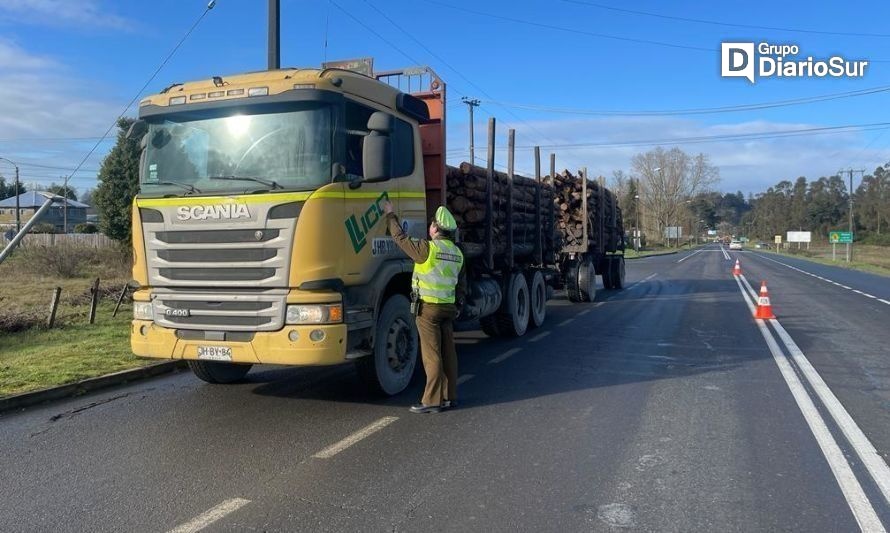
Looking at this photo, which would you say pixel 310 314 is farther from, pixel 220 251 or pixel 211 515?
pixel 211 515

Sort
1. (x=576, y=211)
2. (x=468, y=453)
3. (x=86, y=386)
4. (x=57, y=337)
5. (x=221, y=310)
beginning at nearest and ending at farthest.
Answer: (x=468, y=453) → (x=221, y=310) → (x=86, y=386) → (x=57, y=337) → (x=576, y=211)

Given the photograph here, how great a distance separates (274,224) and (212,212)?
62 cm

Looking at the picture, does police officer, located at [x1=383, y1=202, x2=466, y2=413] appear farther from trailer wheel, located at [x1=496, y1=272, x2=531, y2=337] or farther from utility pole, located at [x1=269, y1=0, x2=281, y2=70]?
→ utility pole, located at [x1=269, y1=0, x2=281, y2=70]

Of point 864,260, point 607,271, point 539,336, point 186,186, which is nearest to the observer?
point 186,186

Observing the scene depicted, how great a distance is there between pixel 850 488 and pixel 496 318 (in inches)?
261

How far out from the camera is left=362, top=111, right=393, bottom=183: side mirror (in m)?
6.04

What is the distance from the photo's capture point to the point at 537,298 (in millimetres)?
12219

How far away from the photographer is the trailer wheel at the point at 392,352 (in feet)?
→ 21.3

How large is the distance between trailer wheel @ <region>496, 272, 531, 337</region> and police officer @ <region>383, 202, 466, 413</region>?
4260 millimetres

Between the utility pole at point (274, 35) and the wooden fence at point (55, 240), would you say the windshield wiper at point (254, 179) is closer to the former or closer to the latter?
the utility pole at point (274, 35)

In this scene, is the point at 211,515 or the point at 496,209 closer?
the point at 211,515

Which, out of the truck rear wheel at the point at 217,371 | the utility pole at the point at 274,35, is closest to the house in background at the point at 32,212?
the utility pole at the point at 274,35

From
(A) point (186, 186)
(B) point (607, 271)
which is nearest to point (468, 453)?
(A) point (186, 186)

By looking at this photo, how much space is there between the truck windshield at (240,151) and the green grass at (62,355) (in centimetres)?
260
